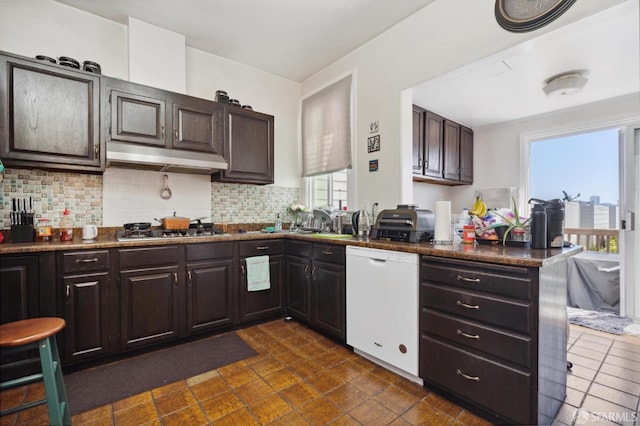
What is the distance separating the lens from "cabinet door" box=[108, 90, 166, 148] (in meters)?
2.45

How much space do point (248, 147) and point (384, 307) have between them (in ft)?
7.05

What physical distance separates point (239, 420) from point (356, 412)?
2.09 feet

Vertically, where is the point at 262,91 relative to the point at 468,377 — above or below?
above

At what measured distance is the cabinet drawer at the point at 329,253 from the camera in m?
2.37

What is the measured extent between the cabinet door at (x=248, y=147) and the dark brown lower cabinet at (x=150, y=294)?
1.05 m

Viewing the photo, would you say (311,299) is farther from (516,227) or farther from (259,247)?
(516,227)

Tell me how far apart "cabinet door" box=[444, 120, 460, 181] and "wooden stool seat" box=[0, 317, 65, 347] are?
4157mm

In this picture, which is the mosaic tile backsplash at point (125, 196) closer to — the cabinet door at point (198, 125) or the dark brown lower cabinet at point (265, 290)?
the cabinet door at point (198, 125)

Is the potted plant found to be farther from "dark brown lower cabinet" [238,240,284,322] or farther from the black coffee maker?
"dark brown lower cabinet" [238,240,284,322]

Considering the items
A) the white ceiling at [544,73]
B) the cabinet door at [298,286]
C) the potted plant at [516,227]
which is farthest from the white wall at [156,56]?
the potted plant at [516,227]

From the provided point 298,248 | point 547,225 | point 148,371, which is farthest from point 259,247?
point 547,225

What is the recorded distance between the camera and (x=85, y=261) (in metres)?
2.05

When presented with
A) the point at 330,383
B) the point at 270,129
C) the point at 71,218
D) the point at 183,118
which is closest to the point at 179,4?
the point at 183,118

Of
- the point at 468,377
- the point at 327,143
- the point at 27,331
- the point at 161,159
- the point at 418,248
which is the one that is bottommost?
the point at 468,377
